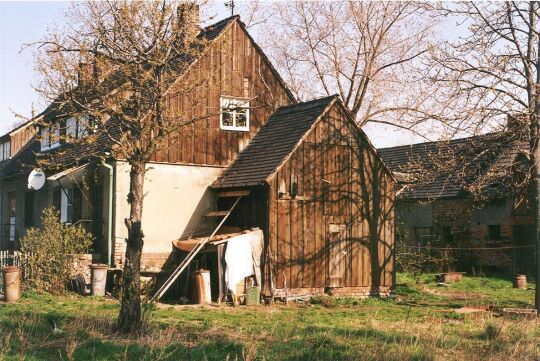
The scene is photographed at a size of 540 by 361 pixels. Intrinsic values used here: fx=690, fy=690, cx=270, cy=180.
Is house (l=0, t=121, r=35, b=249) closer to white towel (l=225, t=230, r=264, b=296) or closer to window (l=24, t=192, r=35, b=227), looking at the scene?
window (l=24, t=192, r=35, b=227)

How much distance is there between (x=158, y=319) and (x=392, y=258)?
1062cm

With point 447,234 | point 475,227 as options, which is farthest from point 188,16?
point 447,234

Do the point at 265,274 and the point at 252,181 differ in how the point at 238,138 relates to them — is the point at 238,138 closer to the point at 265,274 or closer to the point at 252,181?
the point at 252,181

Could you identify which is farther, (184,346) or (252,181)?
(252,181)

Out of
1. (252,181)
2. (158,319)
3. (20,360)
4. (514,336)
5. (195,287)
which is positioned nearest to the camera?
(20,360)

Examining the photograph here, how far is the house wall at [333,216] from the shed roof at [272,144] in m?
0.30

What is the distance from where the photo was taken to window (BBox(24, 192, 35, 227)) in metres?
28.8

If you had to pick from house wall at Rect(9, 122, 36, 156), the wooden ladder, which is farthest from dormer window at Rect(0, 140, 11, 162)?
the wooden ladder

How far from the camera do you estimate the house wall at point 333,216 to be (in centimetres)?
2156

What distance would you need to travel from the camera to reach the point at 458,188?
1272 inches

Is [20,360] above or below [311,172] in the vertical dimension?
below

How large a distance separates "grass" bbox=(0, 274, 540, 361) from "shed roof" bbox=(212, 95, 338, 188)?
4.47 m

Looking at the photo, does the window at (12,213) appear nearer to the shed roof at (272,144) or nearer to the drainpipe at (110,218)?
the drainpipe at (110,218)

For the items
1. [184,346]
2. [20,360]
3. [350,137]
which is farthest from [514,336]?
[350,137]
